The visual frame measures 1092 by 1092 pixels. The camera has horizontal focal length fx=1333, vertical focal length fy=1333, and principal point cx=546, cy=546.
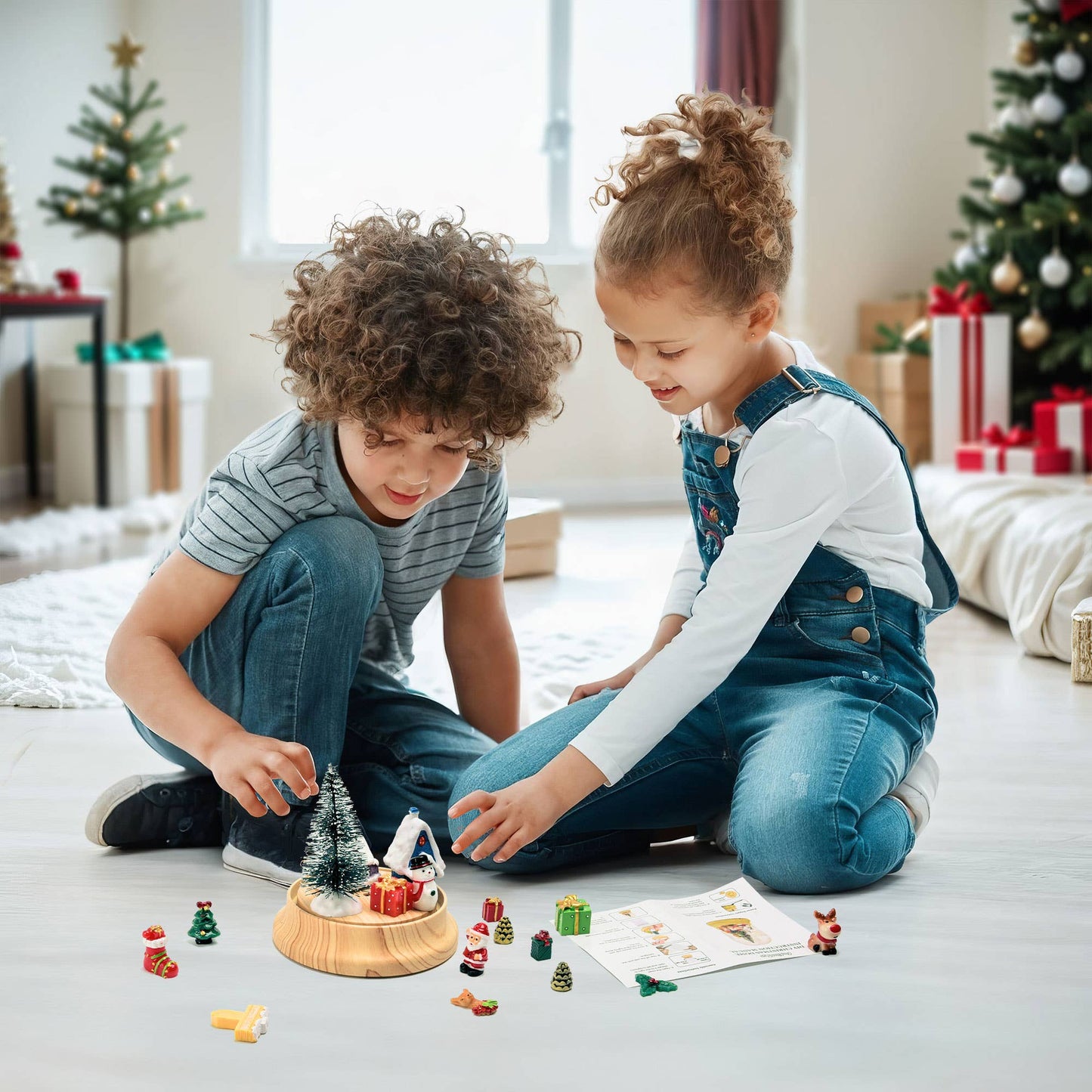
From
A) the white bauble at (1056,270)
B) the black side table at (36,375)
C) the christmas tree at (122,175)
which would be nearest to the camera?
the white bauble at (1056,270)

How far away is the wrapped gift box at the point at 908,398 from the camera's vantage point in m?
3.68

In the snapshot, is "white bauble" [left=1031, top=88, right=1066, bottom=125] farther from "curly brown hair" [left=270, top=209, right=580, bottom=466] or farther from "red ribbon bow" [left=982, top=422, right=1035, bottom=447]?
"curly brown hair" [left=270, top=209, right=580, bottom=466]

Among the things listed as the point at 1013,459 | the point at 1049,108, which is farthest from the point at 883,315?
the point at 1013,459

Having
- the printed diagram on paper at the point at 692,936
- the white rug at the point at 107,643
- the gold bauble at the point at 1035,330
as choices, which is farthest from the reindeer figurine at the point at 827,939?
the gold bauble at the point at 1035,330

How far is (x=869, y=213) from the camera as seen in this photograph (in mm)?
4316

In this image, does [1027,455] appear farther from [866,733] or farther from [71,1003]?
[71,1003]

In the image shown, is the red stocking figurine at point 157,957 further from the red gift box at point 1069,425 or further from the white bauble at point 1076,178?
the white bauble at point 1076,178

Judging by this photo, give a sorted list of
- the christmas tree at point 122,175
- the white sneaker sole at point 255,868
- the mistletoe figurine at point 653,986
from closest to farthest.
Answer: the mistletoe figurine at point 653,986
the white sneaker sole at point 255,868
the christmas tree at point 122,175

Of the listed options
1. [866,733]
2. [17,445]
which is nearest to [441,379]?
[866,733]

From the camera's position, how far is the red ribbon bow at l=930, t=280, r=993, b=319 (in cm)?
327

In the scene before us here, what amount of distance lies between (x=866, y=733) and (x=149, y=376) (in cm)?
308

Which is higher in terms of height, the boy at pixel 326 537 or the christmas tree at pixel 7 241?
the christmas tree at pixel 7 241

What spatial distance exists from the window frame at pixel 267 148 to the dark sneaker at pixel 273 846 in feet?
10.6

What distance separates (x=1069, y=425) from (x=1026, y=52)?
907 millimetres
